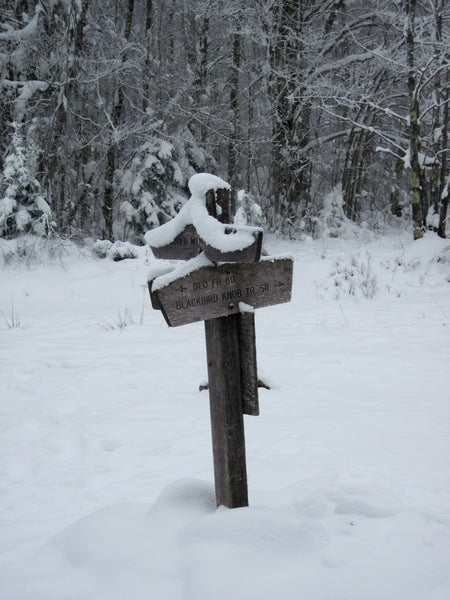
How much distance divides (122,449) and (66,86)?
1249cm

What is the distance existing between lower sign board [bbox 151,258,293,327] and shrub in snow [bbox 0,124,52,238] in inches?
385

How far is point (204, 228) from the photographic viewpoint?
6.51 feet

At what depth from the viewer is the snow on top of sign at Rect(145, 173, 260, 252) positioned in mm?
1934

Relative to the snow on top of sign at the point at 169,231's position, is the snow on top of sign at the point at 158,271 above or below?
below

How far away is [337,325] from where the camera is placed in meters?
6.87

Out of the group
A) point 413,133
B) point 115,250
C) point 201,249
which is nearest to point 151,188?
point 115,250

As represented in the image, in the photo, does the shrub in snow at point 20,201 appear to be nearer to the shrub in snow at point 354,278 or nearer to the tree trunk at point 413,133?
the shrub in snow at point 354,278

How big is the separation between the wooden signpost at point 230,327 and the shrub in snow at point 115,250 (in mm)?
9488

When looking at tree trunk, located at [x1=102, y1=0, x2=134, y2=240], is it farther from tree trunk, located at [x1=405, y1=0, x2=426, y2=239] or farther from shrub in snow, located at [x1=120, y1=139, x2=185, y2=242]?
tree trunk, located at [x1=405, y1=0, x2=426, y2=239]

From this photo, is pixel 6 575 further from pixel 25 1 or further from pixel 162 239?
pixel 25 1

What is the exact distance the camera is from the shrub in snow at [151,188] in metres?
14.6

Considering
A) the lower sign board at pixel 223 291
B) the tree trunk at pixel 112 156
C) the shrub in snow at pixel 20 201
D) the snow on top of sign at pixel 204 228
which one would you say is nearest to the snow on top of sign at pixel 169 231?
the snow on top of sign at pixel 204 228

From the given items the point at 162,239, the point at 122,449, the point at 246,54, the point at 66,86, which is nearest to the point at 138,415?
the point at 122,449

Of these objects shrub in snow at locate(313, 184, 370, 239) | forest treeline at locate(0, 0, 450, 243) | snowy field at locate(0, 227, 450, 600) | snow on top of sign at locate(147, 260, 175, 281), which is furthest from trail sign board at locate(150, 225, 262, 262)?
shrub in snow at locate(313, 184, 370, 239)
